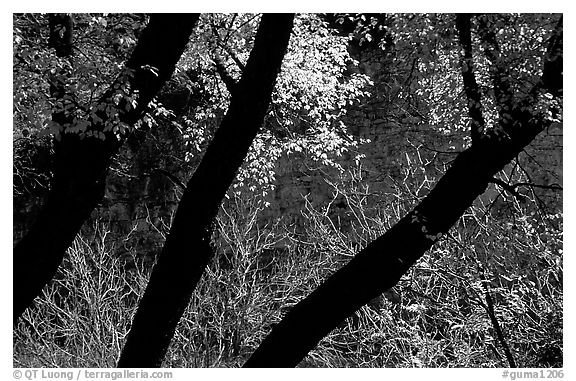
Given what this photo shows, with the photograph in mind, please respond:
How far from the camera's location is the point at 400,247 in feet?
9.93

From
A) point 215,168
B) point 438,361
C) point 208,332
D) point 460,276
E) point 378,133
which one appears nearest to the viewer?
point 215,168

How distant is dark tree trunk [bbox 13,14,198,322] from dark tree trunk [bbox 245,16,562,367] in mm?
1017

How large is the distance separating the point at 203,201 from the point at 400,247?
2.79 feet

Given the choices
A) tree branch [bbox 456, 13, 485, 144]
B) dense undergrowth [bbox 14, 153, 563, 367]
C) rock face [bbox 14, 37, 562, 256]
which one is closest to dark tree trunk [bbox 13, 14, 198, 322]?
tree branch [bbox 456, 13, 485, 144]

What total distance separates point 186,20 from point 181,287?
114 cm

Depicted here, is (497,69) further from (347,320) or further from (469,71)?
(347,320)

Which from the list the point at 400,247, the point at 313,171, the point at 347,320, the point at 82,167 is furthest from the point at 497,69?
the point at 313,171

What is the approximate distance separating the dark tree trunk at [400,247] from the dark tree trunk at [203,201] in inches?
18.2

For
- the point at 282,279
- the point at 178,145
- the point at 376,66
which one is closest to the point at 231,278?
the point at 282,279

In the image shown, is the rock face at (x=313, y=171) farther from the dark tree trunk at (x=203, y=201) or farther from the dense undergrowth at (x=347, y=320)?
the dark tree trunk at (x=203, y=201)

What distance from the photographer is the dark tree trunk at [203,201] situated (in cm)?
303

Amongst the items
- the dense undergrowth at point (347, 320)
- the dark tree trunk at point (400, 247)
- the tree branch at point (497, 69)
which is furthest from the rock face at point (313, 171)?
the dark tree trunk at point (400, 247)
